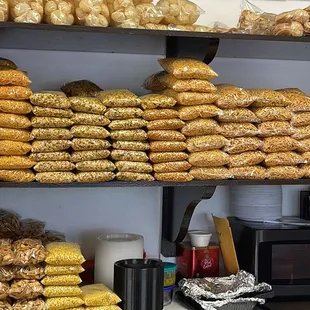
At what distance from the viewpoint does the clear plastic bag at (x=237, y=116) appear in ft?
6.85

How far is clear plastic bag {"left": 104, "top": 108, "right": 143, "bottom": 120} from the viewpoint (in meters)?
2.00

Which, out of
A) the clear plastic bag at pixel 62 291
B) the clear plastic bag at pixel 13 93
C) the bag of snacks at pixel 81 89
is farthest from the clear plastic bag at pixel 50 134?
the clear plastic bag at pixel 62 291

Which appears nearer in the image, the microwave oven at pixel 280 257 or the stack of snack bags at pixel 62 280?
the stack of snack bags at pixel 62 280

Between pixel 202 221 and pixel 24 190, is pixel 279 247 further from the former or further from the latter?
pixel 24 190

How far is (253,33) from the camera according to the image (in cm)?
220

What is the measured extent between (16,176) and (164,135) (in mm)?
489

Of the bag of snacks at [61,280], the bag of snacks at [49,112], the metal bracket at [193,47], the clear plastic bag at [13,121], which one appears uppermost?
the metal bracket at [193,47]

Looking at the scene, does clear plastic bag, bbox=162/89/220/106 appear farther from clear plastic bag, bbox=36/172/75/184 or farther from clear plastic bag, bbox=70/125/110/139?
clear plastic bag, bbox=36/172/75/184

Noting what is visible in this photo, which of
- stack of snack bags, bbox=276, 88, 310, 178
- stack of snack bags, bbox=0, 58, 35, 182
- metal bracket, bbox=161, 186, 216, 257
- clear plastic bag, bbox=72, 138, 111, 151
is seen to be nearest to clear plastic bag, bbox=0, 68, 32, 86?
stack of snack bags, bbox=0, 58, 35, 182

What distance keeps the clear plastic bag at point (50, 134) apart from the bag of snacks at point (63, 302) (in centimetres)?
49

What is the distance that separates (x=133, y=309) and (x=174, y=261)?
20.8 inches

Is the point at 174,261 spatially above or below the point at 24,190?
below

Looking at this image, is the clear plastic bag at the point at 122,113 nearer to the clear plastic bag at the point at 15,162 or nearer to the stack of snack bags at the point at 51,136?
the stack of snack bags at the point at 51,136

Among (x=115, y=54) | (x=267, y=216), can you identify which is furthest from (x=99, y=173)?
(x=267, y=216)
